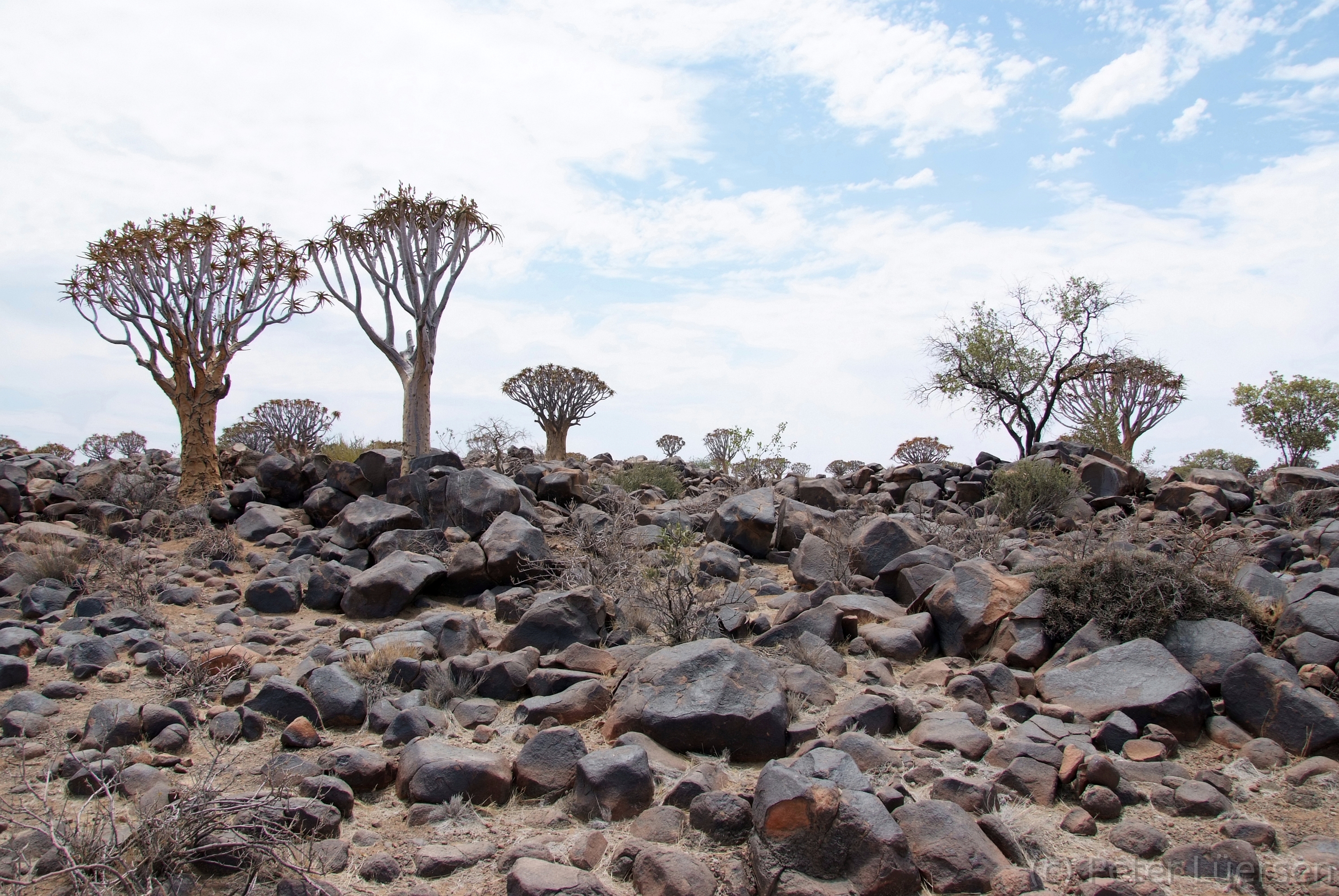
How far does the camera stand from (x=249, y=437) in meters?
24.0

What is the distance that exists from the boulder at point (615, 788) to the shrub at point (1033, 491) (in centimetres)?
856

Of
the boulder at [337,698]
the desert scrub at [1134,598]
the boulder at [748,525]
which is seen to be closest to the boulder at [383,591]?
the boulder at [337,698]

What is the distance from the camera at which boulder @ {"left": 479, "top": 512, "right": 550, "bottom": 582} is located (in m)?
8.81

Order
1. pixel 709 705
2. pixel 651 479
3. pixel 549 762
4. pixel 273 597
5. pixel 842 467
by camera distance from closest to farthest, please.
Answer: pixel 549 762 → pixel 709 705 → pixel 273 597 → pixel 651 479 → pixel 842 467

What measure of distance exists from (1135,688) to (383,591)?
20.6ft

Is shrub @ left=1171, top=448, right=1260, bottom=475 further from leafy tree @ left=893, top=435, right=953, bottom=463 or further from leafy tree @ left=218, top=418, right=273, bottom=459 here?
leafy tree @ left=218, top=418, right=273, bottom=459

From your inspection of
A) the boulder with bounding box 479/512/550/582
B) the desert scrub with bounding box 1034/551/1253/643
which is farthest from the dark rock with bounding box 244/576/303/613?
the desert scrub with bounding box 1034/551/1253/643

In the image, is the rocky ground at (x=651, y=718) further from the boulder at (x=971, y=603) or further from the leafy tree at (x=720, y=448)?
the leafy tree at (x=720, y=448)

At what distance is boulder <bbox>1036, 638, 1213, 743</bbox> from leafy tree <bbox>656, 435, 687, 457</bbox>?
24.0 metres

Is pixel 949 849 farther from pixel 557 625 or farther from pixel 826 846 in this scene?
pixel 557 625

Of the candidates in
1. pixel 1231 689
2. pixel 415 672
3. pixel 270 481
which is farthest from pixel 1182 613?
pixel 270 481

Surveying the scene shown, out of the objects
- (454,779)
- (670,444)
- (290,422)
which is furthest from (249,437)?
(454,779)

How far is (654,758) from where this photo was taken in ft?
16.0

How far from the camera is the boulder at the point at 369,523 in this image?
1020 centimetres
